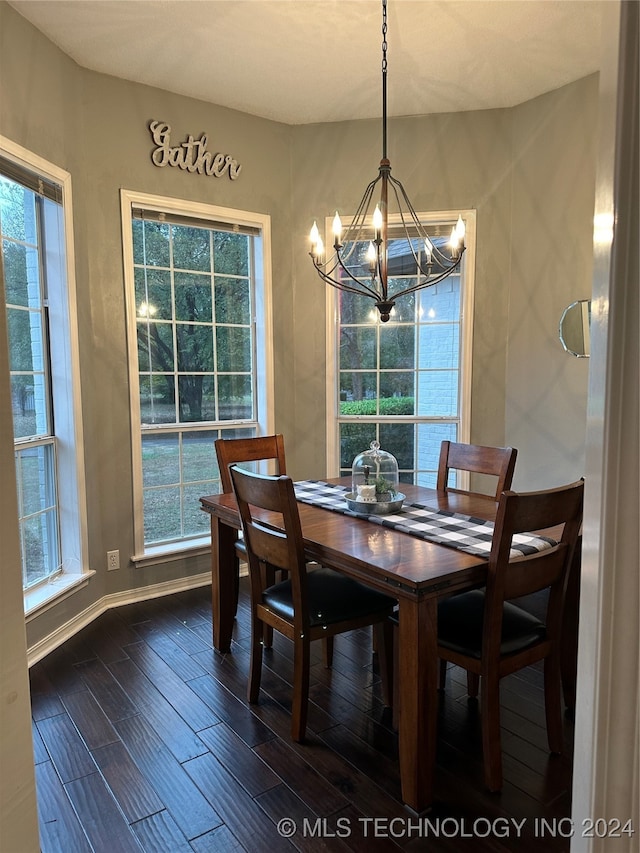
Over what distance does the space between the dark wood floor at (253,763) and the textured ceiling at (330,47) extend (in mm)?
3009

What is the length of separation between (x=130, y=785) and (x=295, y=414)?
2.49m

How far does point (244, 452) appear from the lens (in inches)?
119

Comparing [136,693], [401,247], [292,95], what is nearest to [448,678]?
[136,693]

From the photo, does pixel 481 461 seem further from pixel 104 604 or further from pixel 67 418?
pixel 104 604

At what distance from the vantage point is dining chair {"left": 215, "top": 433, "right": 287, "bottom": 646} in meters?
2.81

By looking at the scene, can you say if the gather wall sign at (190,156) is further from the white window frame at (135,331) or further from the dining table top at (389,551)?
the dining table top at (389,551)

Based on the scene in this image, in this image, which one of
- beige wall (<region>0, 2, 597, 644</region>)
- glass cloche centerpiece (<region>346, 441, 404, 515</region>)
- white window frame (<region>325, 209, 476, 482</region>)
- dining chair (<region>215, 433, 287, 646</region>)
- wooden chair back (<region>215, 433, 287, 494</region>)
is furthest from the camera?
white window frame (<region>325, 209, 476, 482</region>)

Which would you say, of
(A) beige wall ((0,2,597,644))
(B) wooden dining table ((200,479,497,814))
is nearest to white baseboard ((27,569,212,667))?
(A) beige wall ((0,2,597,644))

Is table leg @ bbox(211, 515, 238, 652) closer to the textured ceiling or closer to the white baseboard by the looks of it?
the white baseboard

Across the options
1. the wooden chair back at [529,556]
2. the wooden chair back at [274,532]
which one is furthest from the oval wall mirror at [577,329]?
the wooden chair back at [274,532]

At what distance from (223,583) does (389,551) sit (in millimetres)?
1143

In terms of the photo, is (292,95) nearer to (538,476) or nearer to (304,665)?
(538,476)

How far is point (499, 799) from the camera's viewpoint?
5.77 feet

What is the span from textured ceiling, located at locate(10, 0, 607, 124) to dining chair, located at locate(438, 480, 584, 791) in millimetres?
2295
